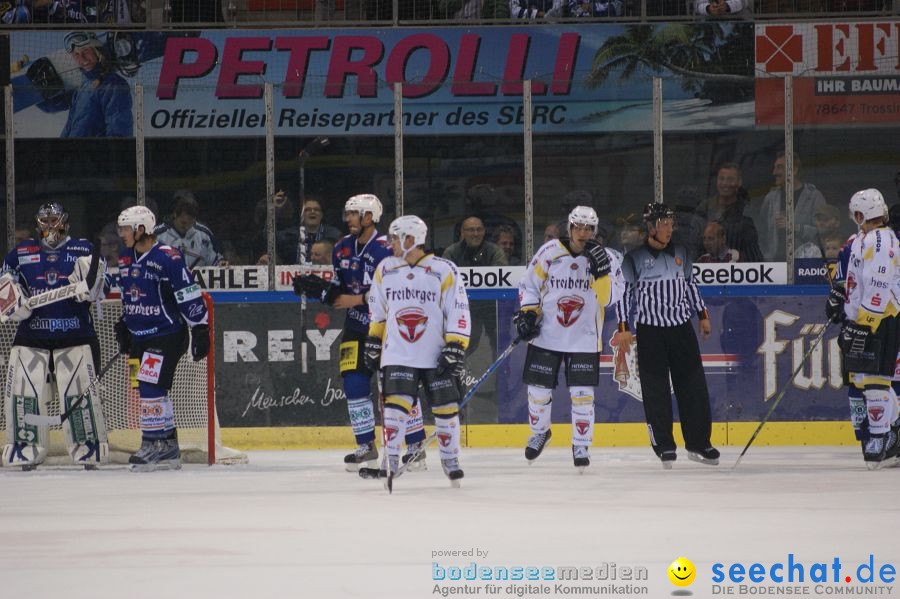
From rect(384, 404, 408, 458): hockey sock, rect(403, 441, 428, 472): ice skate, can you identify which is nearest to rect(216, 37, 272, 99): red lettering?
rect(403, 441, 428, 472): ice skate

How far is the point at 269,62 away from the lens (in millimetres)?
12352

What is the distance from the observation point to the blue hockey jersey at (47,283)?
332 inches

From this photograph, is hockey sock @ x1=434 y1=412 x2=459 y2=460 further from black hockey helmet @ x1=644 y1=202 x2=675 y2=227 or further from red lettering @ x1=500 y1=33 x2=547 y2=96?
red lettering @ x1=500 y1=33 x2=547 y2=96

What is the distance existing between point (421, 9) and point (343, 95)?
2.37 meters

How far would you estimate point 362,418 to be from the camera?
796 cm

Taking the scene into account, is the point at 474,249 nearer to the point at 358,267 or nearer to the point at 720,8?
the point at 358,267

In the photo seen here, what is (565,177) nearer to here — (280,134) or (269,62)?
(280,134)

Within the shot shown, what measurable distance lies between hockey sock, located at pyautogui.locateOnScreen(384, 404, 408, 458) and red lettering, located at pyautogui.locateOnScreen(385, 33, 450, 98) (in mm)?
5744

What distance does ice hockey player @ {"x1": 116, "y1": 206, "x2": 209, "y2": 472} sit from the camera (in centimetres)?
813

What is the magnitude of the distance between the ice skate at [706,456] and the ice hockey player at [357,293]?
166 cm

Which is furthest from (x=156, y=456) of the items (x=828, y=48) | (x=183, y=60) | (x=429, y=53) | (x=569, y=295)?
(x=828, y=48)

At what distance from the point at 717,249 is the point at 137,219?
4190 millimetres

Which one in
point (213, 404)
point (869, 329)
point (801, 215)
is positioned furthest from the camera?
point (801, 215)

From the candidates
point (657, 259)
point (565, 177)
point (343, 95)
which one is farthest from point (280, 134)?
point (657, 259)
